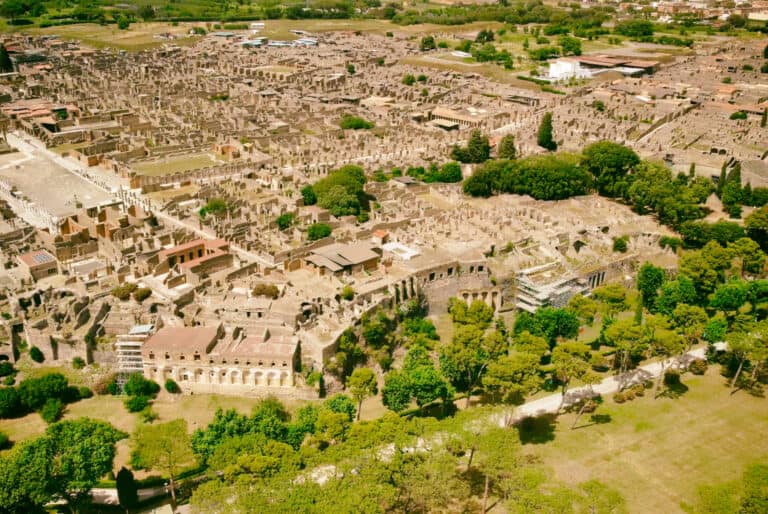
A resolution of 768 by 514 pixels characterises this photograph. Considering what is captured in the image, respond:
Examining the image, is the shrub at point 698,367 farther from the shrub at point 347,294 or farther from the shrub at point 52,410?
the shrub at point 52,410

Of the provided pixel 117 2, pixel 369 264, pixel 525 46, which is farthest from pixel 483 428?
pixel 117 2

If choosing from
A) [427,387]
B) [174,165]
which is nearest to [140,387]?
[427,387]

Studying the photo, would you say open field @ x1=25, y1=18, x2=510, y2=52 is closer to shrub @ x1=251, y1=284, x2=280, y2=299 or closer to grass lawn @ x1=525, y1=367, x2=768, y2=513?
shrub @ x1=251, y1=284, x2=280, y2=299

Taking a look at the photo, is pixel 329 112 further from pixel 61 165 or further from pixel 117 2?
pixel 117 2

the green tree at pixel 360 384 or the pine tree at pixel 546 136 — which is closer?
the green tree at pixel 360 384

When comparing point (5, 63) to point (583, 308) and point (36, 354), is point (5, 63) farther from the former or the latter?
point (583, 308)

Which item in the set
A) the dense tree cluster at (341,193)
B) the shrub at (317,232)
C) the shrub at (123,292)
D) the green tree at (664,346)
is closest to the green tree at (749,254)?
the green tree at (664,346)

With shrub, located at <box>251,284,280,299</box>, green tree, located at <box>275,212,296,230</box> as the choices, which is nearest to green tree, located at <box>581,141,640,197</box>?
green tree, located at <box>275,212,296,230</box>

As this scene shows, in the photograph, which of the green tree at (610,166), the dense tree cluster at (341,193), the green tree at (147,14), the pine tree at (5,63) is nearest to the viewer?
the dense tree cluster at (341,193)
